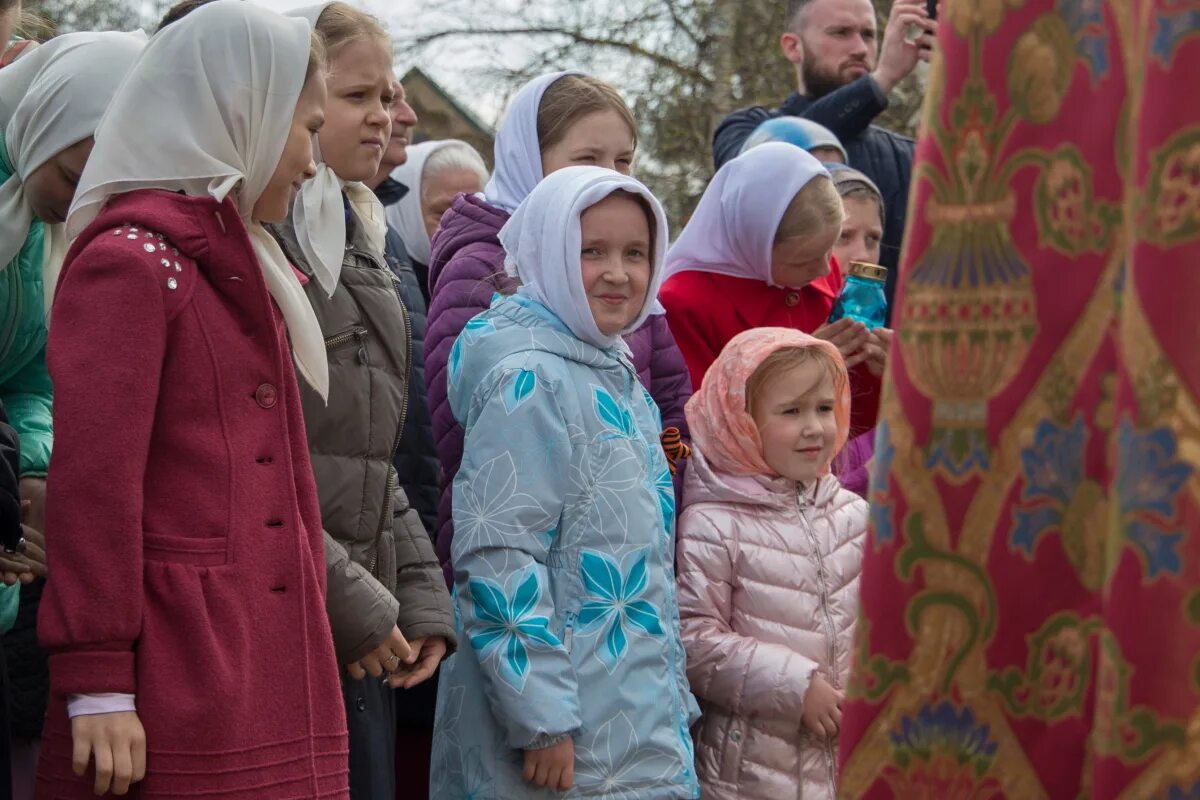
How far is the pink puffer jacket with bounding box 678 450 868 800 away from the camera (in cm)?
418

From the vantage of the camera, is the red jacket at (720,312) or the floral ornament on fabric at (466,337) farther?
the red jacket at (720,312)

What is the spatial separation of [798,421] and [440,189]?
2760 mm

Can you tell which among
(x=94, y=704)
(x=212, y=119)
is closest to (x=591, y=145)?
(x=212, y=119)

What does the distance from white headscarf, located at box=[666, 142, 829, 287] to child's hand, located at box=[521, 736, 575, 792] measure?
6.67ft

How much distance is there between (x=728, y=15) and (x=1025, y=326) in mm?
12967

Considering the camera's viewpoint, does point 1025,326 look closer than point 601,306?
Yes

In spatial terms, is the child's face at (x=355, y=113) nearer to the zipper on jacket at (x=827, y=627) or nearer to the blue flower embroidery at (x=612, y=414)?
the blue flower embroidery at (x=612, y=414)

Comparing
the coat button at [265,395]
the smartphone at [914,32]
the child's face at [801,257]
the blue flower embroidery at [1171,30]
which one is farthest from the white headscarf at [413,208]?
the blue flower embroidery at [1171,30]

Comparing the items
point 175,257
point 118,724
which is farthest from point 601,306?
point 118,724

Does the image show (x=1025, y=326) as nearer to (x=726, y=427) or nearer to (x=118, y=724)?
(x=118, y=724)

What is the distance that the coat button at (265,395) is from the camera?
2.93 meters

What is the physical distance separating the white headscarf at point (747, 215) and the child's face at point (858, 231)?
60 cm

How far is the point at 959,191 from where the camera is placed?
146 centimetres

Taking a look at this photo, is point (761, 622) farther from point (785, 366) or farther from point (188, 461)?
point (188, 461)
